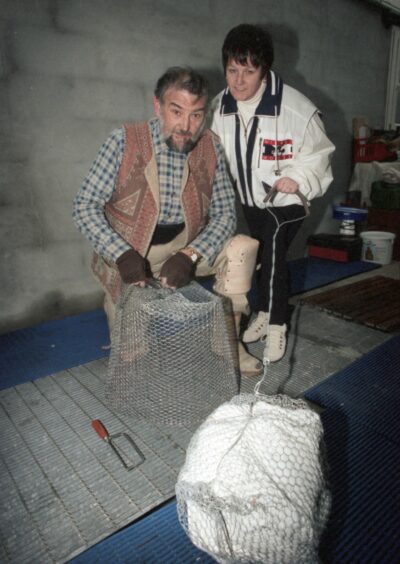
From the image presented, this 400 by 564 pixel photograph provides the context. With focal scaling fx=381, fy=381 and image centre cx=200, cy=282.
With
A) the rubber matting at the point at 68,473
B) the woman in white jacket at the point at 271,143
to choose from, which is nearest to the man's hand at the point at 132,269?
the rubber matting at the point at 68,473

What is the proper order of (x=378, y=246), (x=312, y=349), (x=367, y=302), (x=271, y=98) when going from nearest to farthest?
(x=271, y=98)
(x=312, y=349)
(x=367, y=302)
(x=378, y=246)

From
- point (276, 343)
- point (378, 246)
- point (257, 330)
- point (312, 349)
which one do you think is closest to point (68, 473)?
point (276, 343)

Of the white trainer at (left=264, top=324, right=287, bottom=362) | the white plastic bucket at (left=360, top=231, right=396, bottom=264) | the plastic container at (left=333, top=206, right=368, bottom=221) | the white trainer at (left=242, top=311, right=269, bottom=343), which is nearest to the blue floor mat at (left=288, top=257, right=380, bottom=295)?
the white plastic bucket at (left=360, top=231, right=396, bottom=264)

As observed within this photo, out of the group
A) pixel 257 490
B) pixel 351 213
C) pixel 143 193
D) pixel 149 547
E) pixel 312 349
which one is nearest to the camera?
pixel 257 490

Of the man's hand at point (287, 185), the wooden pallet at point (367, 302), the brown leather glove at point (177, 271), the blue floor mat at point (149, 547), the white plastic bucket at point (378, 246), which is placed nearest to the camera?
the blue floor mat at point (149, 547)

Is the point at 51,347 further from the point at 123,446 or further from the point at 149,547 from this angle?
the point at 149,547

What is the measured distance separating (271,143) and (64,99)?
144 cm

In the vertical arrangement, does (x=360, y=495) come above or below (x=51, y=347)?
below

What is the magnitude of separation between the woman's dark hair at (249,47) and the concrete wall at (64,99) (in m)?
1.10

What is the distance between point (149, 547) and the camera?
114 cm

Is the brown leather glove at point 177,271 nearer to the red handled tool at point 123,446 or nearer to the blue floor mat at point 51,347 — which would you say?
the red handled tool at point 123,446

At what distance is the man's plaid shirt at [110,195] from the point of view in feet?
5.94

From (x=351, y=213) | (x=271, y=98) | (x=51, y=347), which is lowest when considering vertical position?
(x=51, y=347)

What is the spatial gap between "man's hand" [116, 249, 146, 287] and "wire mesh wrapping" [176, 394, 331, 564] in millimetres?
802
